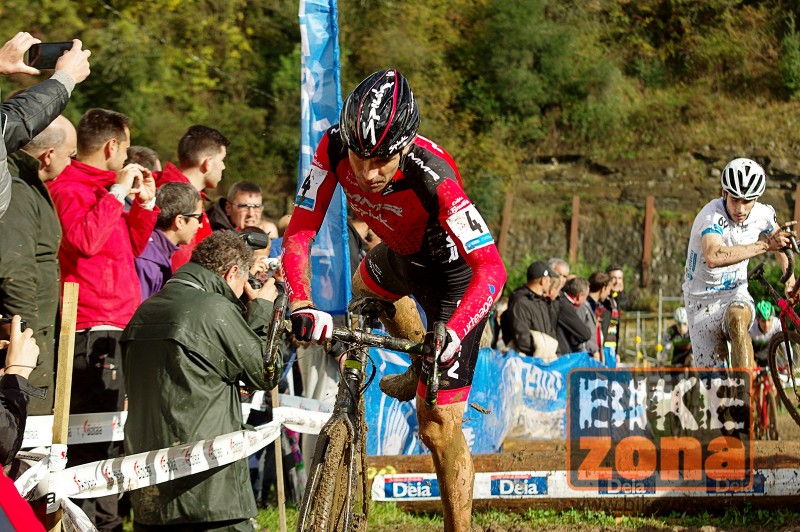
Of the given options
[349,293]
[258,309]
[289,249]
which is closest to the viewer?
[289,249]

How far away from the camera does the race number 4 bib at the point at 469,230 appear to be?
15.9 feet

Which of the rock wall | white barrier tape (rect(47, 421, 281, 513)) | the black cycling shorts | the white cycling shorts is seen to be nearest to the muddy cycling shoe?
the black cycling shorts

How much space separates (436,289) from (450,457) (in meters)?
1.04

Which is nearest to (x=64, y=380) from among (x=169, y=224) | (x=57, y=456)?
(x=57, y=456)

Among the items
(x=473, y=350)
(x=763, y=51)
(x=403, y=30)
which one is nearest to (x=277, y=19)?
(x=403, y=30)

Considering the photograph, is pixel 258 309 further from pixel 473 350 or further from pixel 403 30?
pixel 403 30

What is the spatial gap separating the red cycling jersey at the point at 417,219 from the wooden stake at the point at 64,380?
1140 millimetres

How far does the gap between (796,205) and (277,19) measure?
21016 millimetres

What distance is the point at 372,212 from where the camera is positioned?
5.32 m

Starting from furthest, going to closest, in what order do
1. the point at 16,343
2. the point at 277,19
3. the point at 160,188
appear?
the point at 277,19, the point at 160,188, the point at 16,343

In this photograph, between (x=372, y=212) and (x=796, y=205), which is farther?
(x=796, y=205)

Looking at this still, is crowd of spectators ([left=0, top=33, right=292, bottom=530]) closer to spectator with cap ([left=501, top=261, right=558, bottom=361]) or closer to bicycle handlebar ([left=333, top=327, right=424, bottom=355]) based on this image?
bicycle handlebar ([left=333, top=327, right=424, bottom=355])

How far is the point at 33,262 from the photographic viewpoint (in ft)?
17.3

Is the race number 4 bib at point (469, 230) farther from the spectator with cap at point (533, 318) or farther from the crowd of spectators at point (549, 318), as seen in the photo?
the spectator with cap at point (533, 318)
